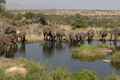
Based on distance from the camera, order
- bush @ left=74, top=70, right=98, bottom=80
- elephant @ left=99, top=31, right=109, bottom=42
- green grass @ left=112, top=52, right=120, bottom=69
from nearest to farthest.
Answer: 1. bush @ left=74, top=70, right=98, bottom=80
2. green grass @ left=112, top=52, right=120, bottom=69
3. elephant @ left=99, top=31, right=109, bottom=42

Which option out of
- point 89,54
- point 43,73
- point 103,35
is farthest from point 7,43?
point 43,73

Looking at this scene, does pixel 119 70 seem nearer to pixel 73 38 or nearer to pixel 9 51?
pixel 9 51

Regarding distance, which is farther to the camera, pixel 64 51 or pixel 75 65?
pixel 64 51

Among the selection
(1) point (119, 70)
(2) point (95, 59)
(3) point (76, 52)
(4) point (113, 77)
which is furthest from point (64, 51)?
(4) point (113, 77)

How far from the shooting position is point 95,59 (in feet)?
132

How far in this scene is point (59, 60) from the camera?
38.8 metres

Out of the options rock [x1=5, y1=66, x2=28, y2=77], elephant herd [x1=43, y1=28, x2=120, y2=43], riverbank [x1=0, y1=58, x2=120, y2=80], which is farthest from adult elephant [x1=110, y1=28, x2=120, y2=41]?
rock [x1=5, y1=66, x2=28, y2=77]

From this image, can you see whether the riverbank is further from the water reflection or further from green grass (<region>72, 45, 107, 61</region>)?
the water reflection

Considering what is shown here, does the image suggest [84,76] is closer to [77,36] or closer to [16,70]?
[16,70]

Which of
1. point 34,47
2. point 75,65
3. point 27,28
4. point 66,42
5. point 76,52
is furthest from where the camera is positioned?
point 27,28

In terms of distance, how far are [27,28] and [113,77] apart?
150ft

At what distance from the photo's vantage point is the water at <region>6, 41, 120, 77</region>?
3188 cm

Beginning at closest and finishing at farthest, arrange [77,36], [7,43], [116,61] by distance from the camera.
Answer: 1. [116,61]
2. [7,43]
3. [77,36]

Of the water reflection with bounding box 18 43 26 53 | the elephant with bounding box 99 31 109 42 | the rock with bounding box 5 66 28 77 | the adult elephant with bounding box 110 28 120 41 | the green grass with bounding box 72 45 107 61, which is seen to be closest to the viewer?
the rock with bounding box 5 66 28 77
